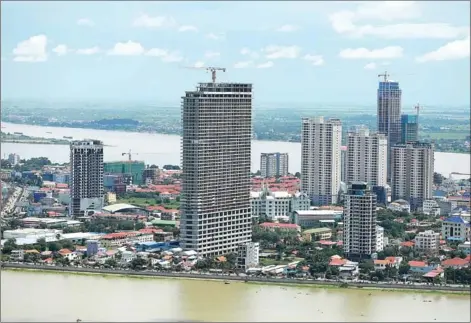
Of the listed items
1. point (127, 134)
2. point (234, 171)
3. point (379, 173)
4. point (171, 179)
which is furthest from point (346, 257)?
point (127, 134)

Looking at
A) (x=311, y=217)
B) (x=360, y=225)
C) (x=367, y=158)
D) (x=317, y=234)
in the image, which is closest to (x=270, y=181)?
(x=367, y=158)

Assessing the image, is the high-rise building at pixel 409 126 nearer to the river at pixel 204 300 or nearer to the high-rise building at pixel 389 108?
the high-rise building at pixel 389 108

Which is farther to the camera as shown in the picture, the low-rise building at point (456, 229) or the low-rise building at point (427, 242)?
the low-rise building at point (456, 229)

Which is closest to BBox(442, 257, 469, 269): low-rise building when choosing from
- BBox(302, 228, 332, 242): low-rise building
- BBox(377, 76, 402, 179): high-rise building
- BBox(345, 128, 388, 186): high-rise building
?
BBox(302, 228, 332, 242): low-rise building

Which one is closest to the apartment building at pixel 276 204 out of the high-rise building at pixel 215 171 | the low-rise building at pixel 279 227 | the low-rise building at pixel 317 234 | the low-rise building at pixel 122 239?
the low-rise building at pixel 279 227

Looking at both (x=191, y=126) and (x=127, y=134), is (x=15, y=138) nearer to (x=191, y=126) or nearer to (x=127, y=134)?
(x=127, y=134)
